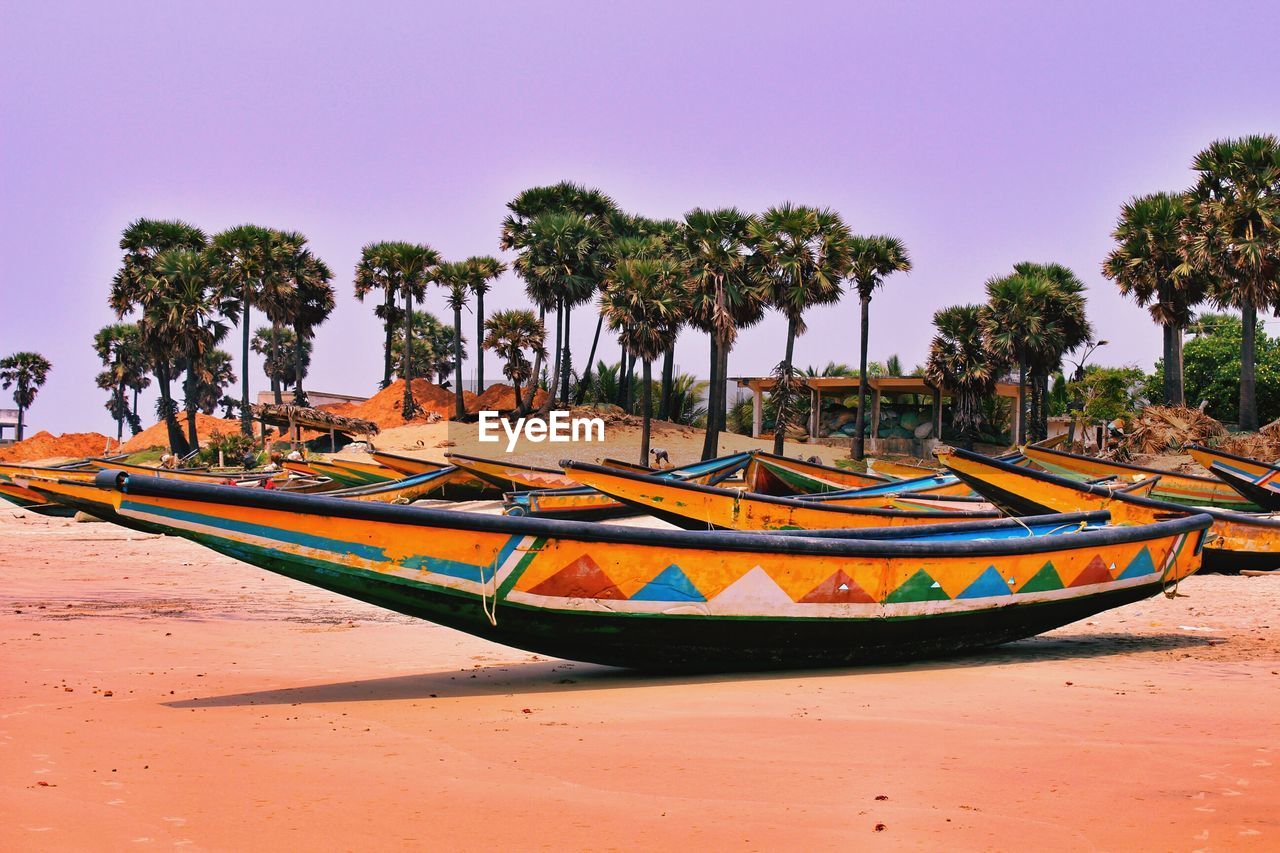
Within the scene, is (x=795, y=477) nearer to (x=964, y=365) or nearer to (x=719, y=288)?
(x=719, y=288)

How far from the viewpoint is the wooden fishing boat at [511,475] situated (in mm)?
25000

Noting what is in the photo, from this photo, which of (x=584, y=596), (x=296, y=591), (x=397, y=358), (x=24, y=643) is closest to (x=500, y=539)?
(x=584, y=596)

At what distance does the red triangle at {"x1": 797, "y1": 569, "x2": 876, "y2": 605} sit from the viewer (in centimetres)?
696

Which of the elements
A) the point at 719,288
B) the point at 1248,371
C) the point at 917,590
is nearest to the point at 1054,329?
the point at 1248,371

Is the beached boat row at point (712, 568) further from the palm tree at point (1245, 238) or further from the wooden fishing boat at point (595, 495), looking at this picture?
the palm tree at point (1245, 238)

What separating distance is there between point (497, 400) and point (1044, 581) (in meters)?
44.9

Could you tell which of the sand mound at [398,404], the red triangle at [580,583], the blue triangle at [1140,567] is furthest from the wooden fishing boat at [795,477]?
the sand mound at [398,404]

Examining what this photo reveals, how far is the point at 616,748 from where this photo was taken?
492 cm

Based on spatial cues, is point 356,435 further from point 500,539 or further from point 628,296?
point 500,539

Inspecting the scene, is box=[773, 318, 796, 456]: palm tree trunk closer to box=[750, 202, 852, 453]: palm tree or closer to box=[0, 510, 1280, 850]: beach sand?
box=[750, 202, 852, 453]: palm tree

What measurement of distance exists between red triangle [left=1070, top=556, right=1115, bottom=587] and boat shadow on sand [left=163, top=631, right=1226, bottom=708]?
0.54 m

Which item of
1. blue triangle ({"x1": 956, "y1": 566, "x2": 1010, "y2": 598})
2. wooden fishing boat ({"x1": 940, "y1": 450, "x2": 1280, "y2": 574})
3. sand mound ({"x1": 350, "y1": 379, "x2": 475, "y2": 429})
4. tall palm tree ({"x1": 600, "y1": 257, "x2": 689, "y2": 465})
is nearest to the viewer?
blue triangle ({"x1": 956, "y1": 566, "x2": 1010, "y2": 598})

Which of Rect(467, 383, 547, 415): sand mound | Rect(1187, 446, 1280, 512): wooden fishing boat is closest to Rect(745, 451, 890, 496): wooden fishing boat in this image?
Rect(1187, 446, 1280, 512): wooden fishing boat

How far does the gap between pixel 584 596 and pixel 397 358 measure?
6297 cm
